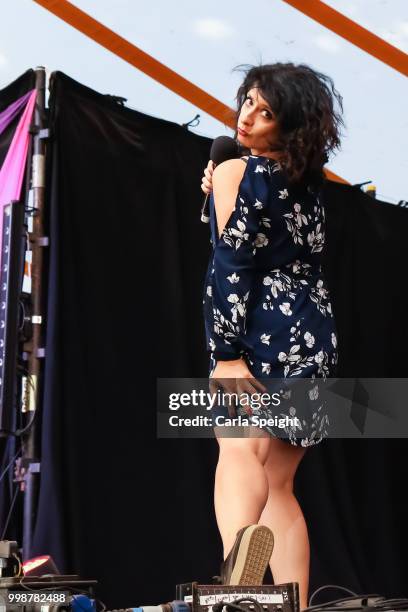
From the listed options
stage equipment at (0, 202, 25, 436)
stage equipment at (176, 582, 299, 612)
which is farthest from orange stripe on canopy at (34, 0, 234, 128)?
stage equipment at (176, 582, 299, 612)

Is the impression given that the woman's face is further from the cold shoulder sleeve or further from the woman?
the cold shoulder sleeve

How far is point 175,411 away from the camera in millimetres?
3691

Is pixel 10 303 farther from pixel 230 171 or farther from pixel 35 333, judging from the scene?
pixel 230 171

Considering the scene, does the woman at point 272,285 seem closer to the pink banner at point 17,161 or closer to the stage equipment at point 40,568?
the stage equipment at point 40,568

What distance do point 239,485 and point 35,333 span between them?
1461 millimetres

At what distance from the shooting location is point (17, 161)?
3324 millimetres

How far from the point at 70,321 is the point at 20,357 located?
21 centimetres

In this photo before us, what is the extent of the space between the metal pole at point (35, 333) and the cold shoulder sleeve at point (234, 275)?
126 centimetres

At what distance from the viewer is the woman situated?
6.52ft

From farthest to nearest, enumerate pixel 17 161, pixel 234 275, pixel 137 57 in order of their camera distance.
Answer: pixel 137 57 < pixel 17 161 < pixel 234 275

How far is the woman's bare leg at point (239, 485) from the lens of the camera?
1.88 metres

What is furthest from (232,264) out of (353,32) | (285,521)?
(353,32)

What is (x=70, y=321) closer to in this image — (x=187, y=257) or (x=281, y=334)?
(x=187, y=257)

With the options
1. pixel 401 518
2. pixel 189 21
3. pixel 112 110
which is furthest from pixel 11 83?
pixel 401 518
